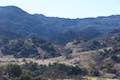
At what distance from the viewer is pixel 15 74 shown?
11100 cm

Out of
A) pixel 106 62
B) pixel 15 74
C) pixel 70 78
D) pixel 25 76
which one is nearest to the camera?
pixel 25 76

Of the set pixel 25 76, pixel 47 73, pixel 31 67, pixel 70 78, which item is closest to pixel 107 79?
pixel 70 78

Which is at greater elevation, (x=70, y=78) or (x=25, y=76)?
(x=25, y=76)

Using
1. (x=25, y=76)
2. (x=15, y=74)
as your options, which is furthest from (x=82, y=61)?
(x=25, y=76)

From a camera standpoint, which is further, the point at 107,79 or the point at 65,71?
the point at 65,71

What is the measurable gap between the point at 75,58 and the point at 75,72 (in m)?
36.6

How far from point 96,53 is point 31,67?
164ft

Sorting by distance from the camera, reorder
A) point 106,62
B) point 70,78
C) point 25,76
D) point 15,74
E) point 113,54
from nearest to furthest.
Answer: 1. point 25,76
2. point 15,74
3. point 70,78
4. point 106,62
5. point 113,54

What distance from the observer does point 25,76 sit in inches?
3706

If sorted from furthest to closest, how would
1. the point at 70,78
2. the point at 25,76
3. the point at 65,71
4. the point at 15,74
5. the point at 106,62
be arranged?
the point at 106,62, the point at 65,71, the point at 70,78, the point at 15,74, the point at 25,76

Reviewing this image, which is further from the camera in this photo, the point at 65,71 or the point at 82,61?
the point at 82,61

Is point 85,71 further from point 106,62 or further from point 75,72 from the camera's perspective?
point 106,62

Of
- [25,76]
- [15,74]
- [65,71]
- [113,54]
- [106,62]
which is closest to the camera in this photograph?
[25,76]

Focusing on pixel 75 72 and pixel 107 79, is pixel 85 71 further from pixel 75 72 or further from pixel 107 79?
pixel 107 79
